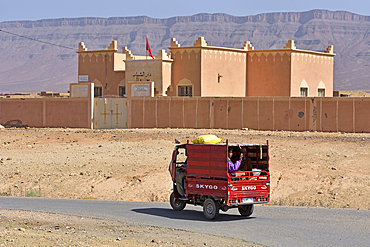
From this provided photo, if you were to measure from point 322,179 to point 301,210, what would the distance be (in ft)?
26.2

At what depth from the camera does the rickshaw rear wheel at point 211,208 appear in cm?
1177

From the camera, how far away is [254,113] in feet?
108

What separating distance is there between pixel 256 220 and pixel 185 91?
2802cm

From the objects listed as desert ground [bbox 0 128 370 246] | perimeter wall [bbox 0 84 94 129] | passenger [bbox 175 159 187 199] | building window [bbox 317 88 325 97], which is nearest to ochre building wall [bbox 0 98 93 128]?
perimeter wall [bbox 0 84 94 129]

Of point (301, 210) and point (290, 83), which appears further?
point (290, 83)

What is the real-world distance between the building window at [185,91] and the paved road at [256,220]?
24.3 metres

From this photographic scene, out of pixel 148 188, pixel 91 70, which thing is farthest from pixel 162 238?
pixel 91 70

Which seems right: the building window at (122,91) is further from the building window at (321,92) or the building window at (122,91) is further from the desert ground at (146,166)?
the building window at (321,92)

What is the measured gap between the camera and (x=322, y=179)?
20.8 meters

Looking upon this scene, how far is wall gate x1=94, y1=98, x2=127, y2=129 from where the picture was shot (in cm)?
3688

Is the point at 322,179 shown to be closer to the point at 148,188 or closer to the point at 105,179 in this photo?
the point at 148,188

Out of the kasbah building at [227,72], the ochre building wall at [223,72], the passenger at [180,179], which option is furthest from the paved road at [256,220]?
the ochre building wall at [223,72]

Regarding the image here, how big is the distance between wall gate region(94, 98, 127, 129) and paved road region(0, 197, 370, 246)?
2172 centimetres

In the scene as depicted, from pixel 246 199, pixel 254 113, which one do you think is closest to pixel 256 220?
pixel 246 199
